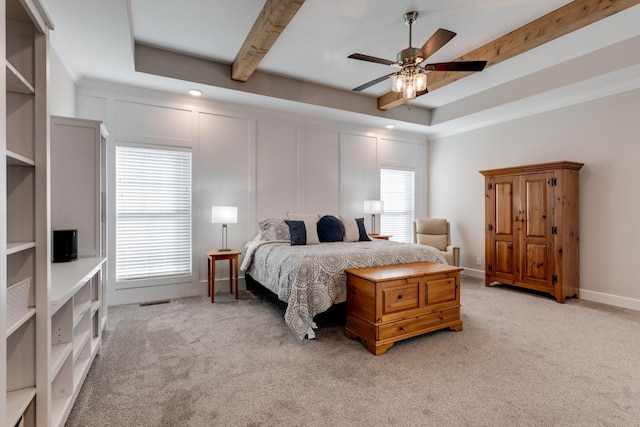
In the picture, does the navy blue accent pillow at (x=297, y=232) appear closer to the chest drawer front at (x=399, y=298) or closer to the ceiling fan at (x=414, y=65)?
the chest drawer front at (x=399, y=298)

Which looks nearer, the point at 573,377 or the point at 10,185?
the point at 10,185

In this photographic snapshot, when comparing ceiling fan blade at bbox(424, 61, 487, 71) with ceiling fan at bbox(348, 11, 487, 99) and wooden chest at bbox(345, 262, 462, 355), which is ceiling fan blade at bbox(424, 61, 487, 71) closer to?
ceiling fan at bbox(348, 11, 487, 99)

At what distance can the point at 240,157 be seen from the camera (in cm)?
477

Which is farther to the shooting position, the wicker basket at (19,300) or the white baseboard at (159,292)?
the white baseboard at (159,292)

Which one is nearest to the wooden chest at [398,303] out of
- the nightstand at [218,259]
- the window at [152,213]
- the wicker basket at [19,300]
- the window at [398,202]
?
the nightstand at [218,259]

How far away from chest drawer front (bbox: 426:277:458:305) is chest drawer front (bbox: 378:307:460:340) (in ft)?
0.36

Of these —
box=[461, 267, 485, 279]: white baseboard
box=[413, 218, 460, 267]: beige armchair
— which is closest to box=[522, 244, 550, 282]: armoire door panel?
box=[461, 267, 485, 279]: white baseboard

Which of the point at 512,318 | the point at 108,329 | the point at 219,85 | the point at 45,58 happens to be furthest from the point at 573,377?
the point at 219,85

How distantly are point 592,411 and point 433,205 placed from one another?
490 cm

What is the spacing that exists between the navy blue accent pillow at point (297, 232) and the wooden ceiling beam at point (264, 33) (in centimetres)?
194

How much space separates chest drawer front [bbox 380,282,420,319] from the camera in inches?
108

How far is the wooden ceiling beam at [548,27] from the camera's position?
2.63 meters

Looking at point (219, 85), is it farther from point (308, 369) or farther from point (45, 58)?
point (308, 369)

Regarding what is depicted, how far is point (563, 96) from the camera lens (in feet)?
14.0
